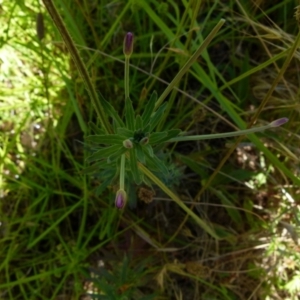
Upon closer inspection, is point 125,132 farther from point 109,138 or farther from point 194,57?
point 194,57

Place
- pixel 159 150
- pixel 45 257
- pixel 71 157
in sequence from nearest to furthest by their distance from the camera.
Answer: pixel 159 150 → pixel 71 157 → pixel 45 257

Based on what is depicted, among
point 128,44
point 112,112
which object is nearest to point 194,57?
point 128,44

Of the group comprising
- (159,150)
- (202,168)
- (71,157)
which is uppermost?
(159,150)

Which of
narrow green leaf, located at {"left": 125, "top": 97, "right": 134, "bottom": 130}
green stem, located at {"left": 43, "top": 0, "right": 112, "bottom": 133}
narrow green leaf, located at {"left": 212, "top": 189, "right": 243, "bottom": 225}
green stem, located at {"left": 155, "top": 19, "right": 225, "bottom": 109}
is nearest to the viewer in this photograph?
green stem, located at {"left": 43, "top": 0, "right": 112, "bottom": 133}

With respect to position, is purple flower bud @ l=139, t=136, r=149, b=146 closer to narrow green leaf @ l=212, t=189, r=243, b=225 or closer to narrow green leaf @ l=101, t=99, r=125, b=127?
narrow green leaf @ l=101, t=99, r=125, b=127

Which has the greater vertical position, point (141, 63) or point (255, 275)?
point (141, 63)

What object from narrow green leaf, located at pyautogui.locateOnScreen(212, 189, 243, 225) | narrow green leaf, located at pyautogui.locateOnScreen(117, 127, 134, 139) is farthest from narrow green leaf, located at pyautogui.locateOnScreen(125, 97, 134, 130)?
narrow green leaf, located at pyautogui.locateOnScreen(212, 189, 243, 225)

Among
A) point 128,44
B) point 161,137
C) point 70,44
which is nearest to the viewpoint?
point 70,44

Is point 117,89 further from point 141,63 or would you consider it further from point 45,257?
Result: point 45,257

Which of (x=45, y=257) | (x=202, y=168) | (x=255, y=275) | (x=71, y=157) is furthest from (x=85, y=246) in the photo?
(x=255, y=275)
